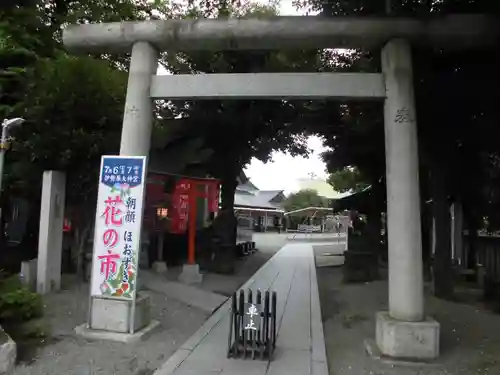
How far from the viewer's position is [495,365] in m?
5.83

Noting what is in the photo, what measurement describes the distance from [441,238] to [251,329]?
5.64 meters

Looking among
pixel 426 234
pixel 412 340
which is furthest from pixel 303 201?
pixel 412 340

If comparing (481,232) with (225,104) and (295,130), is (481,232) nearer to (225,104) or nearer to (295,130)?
(295,130)

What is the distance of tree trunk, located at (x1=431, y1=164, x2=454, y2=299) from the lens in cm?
990

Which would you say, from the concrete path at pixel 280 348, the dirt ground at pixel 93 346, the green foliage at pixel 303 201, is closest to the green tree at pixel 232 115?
the concrete path at pixel 280 348

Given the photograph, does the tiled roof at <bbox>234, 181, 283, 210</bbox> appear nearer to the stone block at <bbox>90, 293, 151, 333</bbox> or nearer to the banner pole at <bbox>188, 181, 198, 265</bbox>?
the banner pole at <bbox>188, 181, 198, 265</bbox>

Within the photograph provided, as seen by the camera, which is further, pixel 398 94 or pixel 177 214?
pixel 177 214

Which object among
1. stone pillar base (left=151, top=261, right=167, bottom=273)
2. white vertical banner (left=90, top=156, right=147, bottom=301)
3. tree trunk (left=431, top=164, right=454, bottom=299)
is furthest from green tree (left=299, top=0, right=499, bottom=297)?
stone pillar base (left=151, top=261, right=167, bottom=273)

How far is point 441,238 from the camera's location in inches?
390

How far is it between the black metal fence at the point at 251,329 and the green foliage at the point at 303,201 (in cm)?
5385

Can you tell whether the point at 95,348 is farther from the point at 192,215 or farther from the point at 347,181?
the point at 347,181

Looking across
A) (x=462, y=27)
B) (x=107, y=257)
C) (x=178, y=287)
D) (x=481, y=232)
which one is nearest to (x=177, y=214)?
(x=178, y=287)

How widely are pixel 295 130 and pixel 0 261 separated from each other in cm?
1043

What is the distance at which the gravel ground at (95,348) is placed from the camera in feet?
18.3
